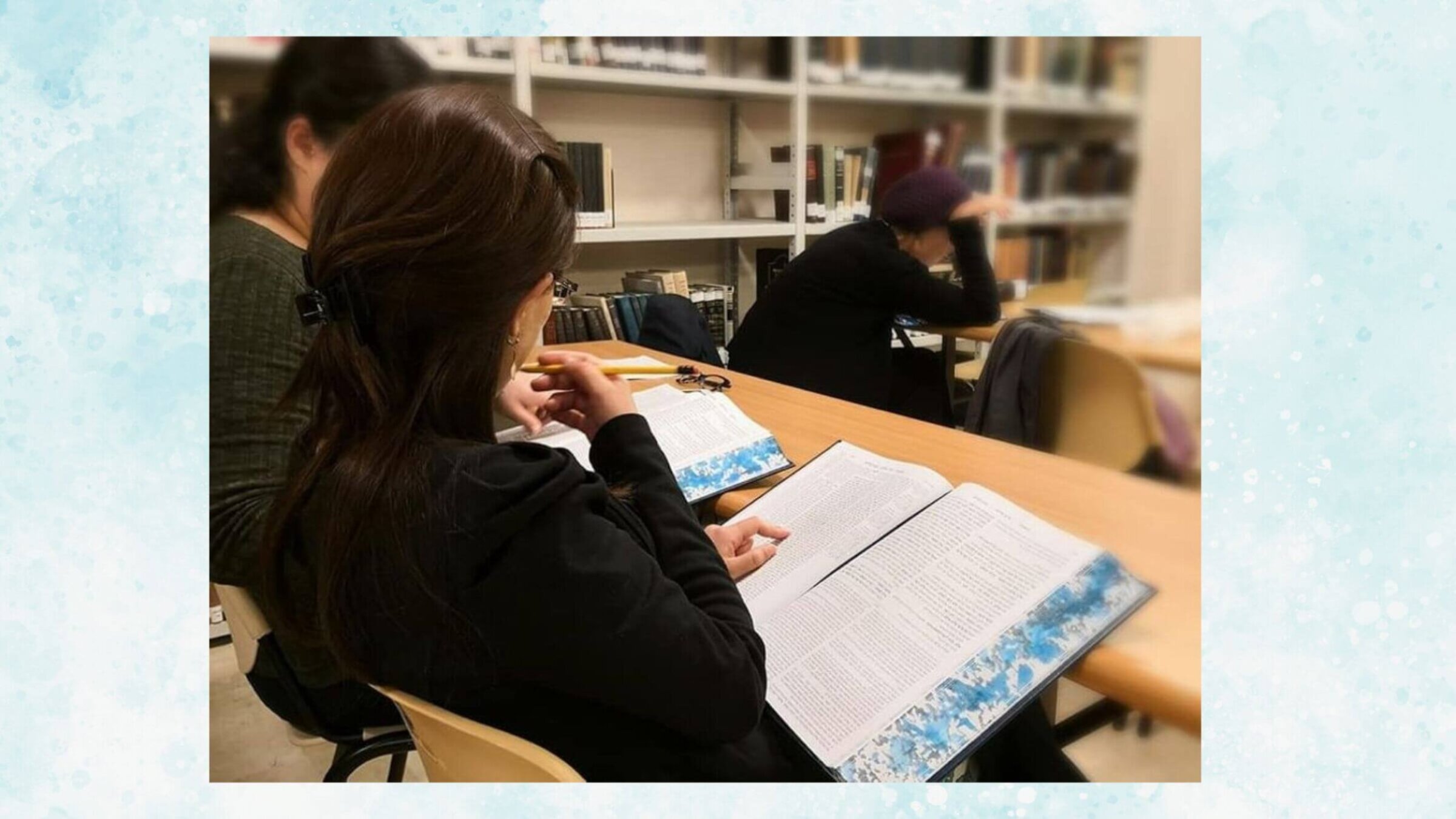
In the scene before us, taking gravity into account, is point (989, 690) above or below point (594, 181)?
below

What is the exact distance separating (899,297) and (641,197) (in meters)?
0.26

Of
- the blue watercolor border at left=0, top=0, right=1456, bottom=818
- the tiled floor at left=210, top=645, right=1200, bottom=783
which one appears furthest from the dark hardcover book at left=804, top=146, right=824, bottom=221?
the tiled floor at left=210, top=645, right=1200, bottom=783

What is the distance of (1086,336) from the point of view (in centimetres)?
83

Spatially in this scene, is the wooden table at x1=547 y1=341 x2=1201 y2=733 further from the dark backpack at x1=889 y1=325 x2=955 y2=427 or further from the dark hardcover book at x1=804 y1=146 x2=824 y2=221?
the dark hardcover book at x1=804 y1=146 x2=824 y2=221

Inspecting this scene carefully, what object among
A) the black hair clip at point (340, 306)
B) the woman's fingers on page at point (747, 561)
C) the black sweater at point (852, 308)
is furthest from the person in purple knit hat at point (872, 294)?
the black hair clip at point (340, 306)

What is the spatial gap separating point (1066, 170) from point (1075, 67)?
87 millimetres

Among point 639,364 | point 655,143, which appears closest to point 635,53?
point 655,143

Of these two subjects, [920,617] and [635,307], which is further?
[635,307]

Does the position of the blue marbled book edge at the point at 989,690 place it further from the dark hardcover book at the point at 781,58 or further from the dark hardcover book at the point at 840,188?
the dark hardcover book at the point at 781,58

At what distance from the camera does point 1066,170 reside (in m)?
0.81

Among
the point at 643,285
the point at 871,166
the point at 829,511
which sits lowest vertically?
the point at 829,511

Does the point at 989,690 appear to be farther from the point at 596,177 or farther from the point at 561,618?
the point at 596,177

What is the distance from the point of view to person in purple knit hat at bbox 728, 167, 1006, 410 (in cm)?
84

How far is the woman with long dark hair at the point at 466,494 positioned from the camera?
0.60 meters
